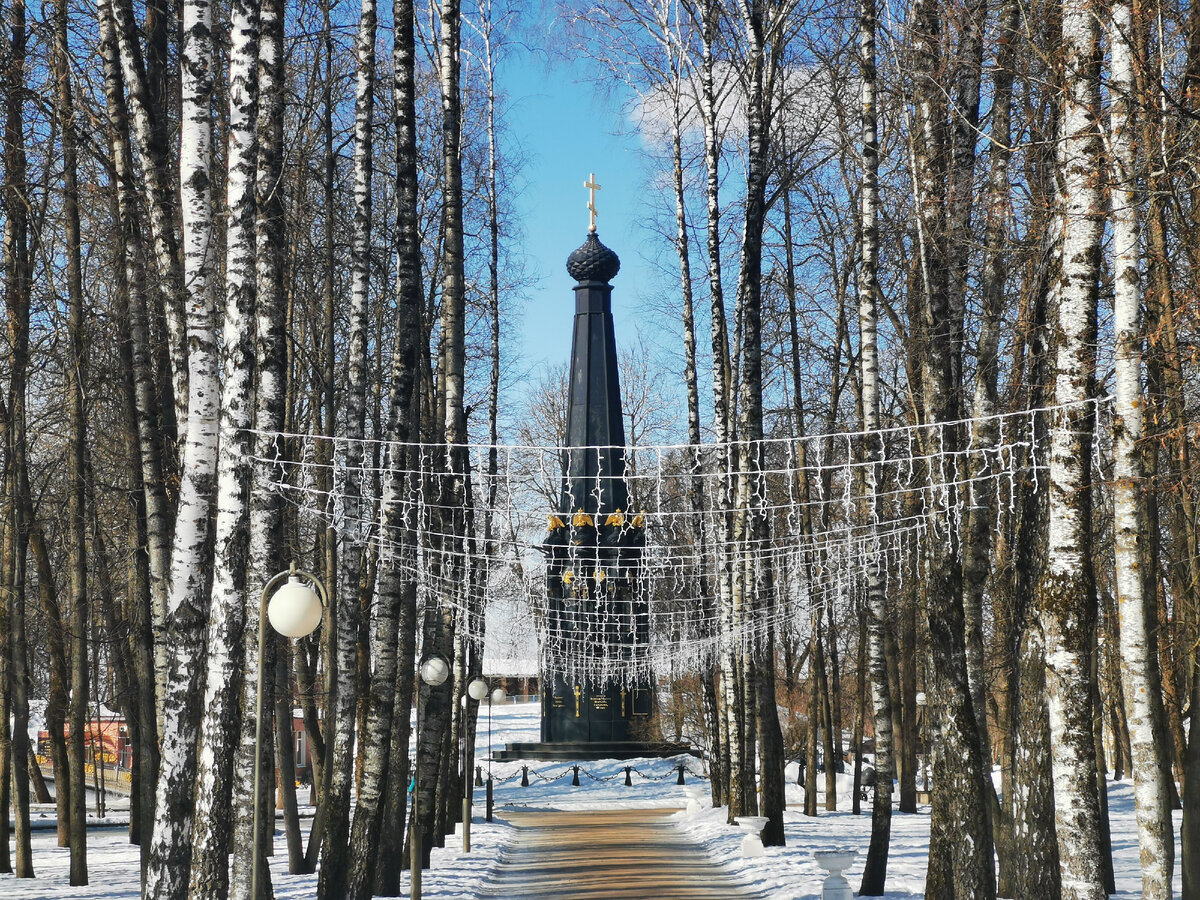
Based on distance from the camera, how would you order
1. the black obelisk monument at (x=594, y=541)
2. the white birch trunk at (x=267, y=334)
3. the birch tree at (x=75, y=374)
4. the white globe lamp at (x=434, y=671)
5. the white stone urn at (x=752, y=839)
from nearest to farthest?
the white birch trunk at (x=267, y=334) → the birch tree at (x=75, y=374) → the white globe lamp at (x=434, y=671) → the white stone urn at (x=752, y=839) → the black obelisk monument at (x=594, y=541)

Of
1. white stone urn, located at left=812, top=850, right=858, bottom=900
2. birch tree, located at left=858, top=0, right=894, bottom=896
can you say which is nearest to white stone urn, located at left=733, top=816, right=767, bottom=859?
birch tree, located at left=858, top=0, right=894, bottom=896

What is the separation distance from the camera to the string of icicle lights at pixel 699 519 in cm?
837

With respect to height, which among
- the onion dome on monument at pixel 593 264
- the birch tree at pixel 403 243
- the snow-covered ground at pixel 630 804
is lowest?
the snow-covered ground at pixel 630 804

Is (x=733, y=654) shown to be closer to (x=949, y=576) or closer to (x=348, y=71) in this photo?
(x=949, y=576)

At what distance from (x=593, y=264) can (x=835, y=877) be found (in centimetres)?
2306

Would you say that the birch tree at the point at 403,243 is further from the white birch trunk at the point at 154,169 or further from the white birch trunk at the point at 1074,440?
the white birch trunk at the point at 1074,440

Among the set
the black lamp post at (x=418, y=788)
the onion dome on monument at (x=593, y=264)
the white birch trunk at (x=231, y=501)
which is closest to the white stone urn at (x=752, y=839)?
the black lamp post at (x=418, y=788)

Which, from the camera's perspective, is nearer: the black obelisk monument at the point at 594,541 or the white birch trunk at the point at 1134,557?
the white birch trunk at the point at 1134,557

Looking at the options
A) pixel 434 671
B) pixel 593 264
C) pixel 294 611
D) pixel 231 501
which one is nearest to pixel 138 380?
pixel 231 501

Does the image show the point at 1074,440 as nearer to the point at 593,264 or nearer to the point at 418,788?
the point at 418,788

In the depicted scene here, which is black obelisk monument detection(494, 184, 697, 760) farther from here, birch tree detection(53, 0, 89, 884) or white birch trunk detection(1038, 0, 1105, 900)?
white birch trunk detection(1038, 0, 1105, 900)

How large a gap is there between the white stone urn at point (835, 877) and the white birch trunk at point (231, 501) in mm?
5356

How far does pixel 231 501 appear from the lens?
747cm

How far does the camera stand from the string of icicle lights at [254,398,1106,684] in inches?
329
